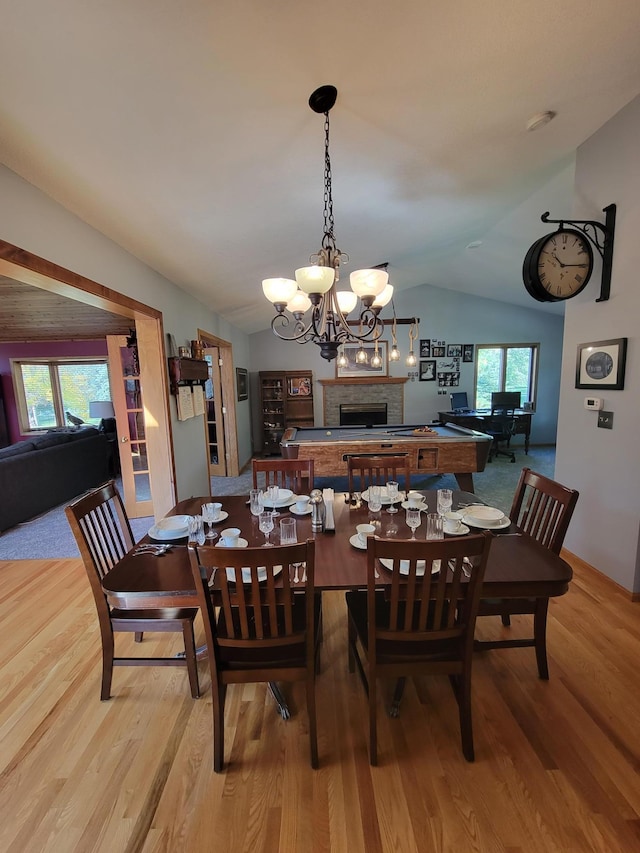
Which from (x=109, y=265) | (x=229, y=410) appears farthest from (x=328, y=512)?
(x=229, y=410)

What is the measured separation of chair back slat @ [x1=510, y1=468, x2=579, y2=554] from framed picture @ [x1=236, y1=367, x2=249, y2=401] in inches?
195

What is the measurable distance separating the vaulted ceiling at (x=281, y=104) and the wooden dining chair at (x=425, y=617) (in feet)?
6.15

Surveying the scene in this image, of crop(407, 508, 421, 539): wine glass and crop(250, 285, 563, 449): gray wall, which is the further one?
crop(250, 285, 563, 449): gray wall

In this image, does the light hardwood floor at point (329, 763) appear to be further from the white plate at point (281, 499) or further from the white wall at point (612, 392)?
the white plate at point (281, 499)

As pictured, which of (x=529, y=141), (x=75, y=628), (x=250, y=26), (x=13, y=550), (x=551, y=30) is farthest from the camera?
(x=13, y=550)

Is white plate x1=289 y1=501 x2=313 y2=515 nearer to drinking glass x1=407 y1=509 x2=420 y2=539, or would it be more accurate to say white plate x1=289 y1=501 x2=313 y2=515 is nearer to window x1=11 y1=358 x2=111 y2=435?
drinking glass x1=407 y1=509 x2=420 y2=539

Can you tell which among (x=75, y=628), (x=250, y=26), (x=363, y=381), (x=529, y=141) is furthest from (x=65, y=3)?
(x=363, y=381)

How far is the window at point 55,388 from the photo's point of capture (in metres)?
6.91

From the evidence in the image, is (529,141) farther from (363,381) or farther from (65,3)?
(363,381)

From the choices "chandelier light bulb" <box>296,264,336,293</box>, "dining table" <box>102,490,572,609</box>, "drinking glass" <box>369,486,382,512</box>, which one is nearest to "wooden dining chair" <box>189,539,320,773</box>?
"dining table" <box>102,490,572,609</box>

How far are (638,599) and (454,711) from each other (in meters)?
1.60

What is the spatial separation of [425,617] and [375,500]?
0.75 metres

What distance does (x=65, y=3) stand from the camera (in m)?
1.07

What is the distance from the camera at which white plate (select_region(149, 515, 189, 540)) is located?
5.81ft
